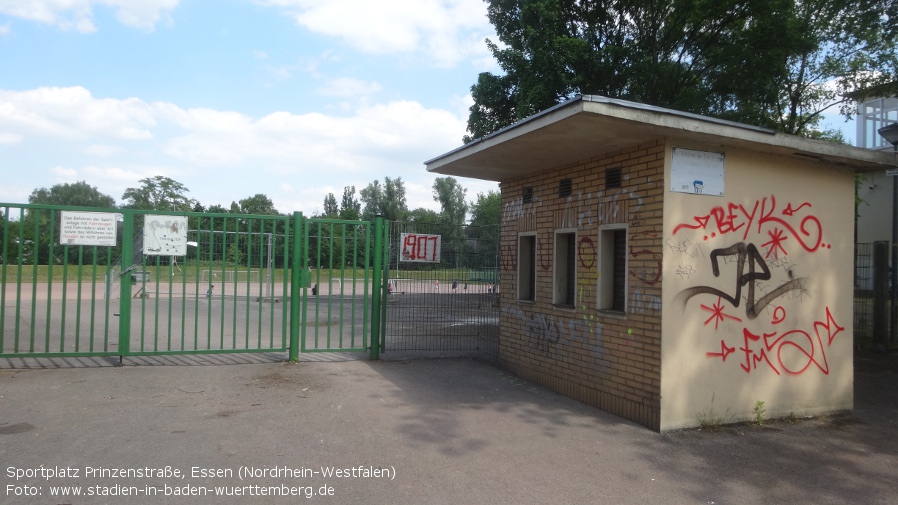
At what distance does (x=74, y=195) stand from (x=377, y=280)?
87854mm

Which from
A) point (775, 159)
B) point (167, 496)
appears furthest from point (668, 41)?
point (167, 496)

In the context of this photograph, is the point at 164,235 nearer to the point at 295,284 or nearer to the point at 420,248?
the point at 295,284

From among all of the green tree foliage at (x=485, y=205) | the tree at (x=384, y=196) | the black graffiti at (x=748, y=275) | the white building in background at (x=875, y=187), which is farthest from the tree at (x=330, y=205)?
the black graffiti at (x=748, y=275)

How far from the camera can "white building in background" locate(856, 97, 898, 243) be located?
22203 millimetres

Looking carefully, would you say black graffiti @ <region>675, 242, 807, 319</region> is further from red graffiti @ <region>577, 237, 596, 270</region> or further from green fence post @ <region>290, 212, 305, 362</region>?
green fence post @ <region>290, 212, 305, 362</region>

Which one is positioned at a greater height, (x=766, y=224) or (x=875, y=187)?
(x=875, y=187)

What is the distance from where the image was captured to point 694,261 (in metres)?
6.28

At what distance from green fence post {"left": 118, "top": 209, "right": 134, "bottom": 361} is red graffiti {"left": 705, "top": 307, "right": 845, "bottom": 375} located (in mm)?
7424

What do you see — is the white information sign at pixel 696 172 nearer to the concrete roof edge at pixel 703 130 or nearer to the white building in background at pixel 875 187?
the concrete roof edge at pixel 703 130

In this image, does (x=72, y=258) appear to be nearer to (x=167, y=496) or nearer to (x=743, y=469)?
(x=167, y=496)

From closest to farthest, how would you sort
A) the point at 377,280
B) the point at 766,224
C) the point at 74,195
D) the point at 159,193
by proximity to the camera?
1. the point at 766,224
2. the point at 377,280
3. the point at 159,193
4. the point at 74,195

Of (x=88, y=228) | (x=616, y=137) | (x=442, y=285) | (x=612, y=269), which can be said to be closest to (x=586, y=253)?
(x=612, y=269)

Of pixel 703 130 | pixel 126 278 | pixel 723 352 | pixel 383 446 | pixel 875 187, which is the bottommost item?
pixel 383 446

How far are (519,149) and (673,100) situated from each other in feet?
19.7
